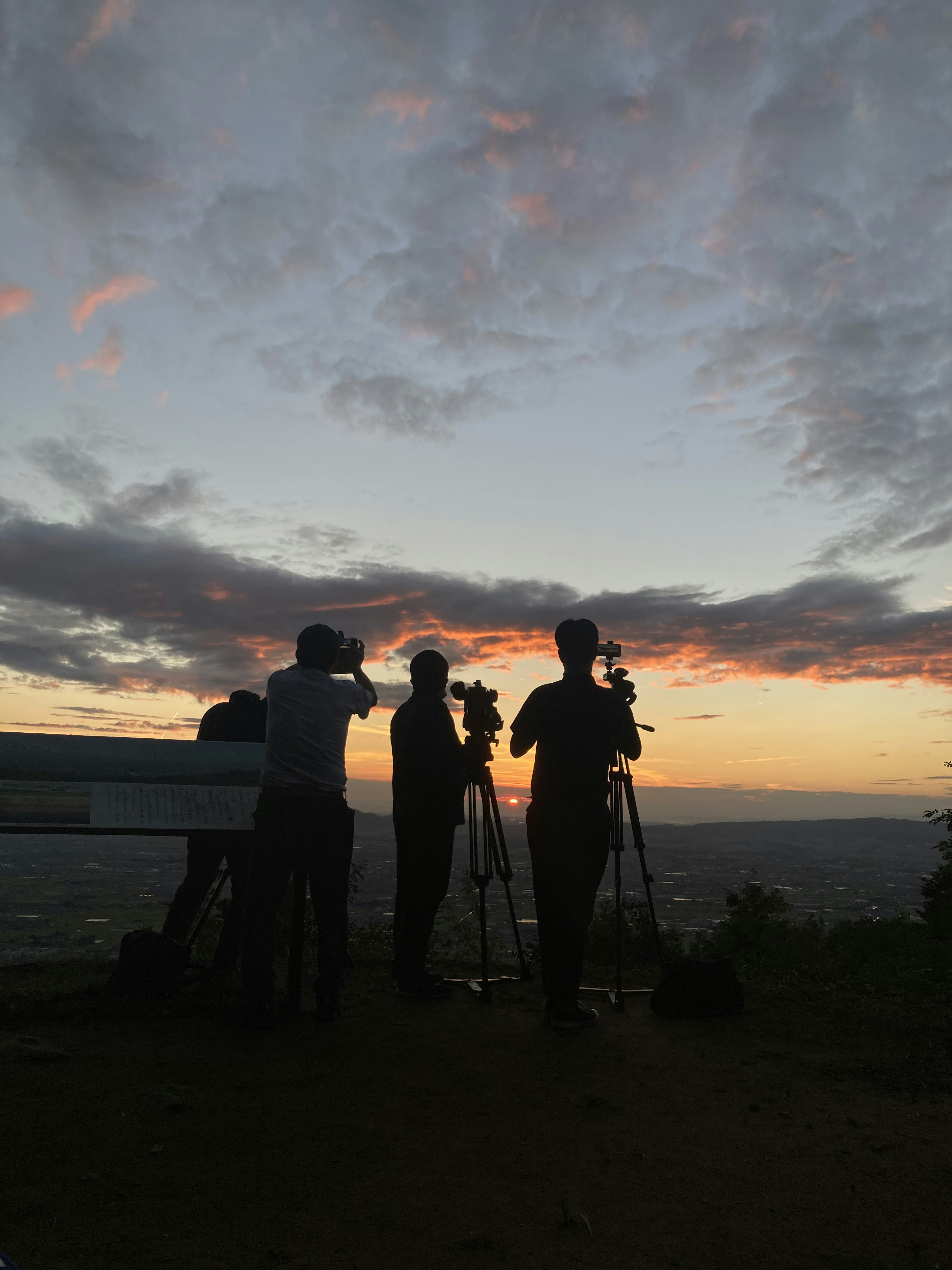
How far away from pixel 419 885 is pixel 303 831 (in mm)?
1234

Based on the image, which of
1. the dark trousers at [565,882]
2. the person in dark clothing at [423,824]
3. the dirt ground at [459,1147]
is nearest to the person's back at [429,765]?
the person in dark clothing at [423,824]

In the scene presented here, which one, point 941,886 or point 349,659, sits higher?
point 349,659

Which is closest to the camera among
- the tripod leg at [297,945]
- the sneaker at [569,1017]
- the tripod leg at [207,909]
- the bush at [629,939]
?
the sneaker at [569,1017]

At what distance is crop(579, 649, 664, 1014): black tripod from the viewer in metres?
5.45

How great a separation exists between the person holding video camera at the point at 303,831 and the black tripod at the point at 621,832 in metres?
Answer: 1.92

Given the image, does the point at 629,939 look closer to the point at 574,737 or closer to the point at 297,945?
the point at 574,737

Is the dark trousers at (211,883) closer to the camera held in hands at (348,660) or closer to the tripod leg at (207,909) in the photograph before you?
the tripod leg at (207,909)

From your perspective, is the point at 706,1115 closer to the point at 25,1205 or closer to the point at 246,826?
the point at 25,1205

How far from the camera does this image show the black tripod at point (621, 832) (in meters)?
5.45

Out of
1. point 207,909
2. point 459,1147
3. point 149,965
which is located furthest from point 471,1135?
point 207,909

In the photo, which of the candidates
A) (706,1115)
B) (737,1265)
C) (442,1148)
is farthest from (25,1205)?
(706,1115)

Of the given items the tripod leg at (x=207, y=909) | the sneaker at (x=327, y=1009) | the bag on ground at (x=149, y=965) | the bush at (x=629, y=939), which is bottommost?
the bush at (x=629, y=939)

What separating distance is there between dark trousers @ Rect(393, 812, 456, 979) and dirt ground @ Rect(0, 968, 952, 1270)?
0.83m

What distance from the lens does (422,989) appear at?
5727mm
